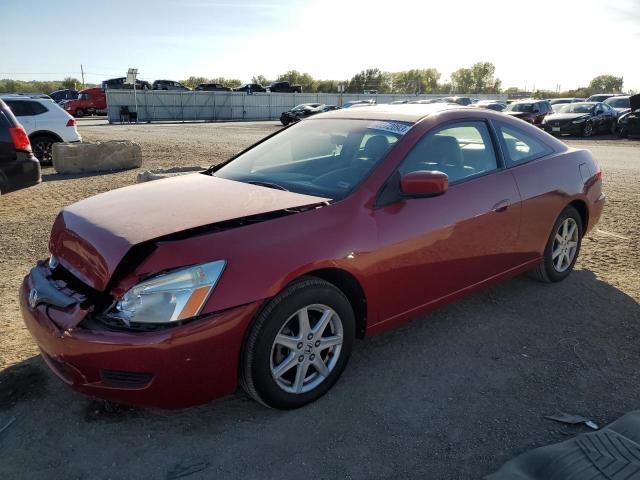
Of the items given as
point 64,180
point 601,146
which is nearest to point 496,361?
point 64,180

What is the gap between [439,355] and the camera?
134 inches

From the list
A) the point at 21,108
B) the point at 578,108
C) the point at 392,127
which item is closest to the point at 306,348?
the point at 392,127

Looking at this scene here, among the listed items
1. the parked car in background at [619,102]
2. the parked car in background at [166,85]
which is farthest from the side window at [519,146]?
the parked car in background at [166,85]

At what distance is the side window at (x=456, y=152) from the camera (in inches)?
132

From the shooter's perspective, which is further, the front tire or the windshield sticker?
the front tire

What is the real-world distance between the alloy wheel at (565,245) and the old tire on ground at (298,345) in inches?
96.1

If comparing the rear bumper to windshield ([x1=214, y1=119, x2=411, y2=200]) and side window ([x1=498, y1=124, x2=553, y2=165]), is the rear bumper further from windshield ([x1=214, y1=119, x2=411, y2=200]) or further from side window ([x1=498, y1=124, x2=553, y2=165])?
side window ([x1=498, y1=124, x2=553, y2=165])

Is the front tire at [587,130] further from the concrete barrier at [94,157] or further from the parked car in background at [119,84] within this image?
the parked car in background at [119,84]

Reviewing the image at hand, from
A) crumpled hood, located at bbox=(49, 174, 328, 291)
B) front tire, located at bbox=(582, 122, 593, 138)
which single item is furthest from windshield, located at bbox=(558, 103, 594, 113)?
crumpled hood, located at bbox=(49, 174, 328, 291)

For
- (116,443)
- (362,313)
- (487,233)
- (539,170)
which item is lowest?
(116,443)

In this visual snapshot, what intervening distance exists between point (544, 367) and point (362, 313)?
4.12ft

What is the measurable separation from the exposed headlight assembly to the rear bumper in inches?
2.7

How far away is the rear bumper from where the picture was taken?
7.57 feet

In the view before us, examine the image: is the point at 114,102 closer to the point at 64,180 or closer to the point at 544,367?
the point at 64,180
